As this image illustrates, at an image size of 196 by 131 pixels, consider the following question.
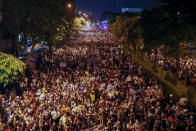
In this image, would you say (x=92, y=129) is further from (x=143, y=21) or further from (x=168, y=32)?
(x=143, y=21)

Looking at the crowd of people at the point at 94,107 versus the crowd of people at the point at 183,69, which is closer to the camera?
the crowd of people at the point at 94,107

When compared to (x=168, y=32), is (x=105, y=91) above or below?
below

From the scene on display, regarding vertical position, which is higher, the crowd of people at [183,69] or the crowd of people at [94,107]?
the crowd of people at [183,69]

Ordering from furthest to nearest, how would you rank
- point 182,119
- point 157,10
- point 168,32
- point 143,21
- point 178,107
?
point 143,21, point 157,10, point 168,32, point 178,107, point 182,119

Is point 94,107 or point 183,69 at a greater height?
point 183,69

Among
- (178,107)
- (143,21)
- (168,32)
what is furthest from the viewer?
(143,21)

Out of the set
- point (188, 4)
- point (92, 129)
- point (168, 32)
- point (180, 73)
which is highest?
point (188, 4)

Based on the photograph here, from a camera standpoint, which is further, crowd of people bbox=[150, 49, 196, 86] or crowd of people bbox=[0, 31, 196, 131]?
crowd of people bbox=[150, 49, 196, 86]

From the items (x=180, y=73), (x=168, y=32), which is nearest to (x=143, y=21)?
(x=168, y=32)

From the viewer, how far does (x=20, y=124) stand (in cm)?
1250

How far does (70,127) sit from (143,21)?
12.8m

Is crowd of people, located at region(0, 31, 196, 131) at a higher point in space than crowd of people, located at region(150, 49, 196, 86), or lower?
lower

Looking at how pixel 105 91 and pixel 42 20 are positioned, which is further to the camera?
pixel 105 91

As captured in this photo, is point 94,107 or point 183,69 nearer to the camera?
point 94,107
